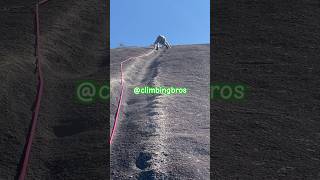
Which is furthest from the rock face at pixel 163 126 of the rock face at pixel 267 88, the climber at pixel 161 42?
the climber at pixel 161 42

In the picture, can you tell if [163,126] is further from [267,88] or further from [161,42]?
[161,42]

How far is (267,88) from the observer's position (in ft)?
28.9

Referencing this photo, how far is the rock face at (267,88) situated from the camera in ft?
22.1

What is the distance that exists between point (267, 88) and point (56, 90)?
3959 millimetres

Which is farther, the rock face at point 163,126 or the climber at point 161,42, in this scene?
the climber at point 161,42

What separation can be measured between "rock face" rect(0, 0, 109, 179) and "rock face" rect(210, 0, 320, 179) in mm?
1994

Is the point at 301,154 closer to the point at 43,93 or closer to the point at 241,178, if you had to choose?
Result: the point at 241,178

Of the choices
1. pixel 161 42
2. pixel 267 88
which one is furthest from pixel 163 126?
pixel 161 42

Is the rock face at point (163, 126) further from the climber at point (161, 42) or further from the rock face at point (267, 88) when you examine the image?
the climber at point (161, 42)

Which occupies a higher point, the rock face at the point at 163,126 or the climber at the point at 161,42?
the climber at the point at 161,42

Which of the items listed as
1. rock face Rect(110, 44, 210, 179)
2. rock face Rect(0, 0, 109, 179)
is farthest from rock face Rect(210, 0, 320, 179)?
rock face Rect(0, 0, 109, 179)

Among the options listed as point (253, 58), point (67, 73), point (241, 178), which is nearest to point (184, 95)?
point (253, 58)

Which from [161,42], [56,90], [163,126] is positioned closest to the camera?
[163,126]

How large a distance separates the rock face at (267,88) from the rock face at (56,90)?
78.5 inches
